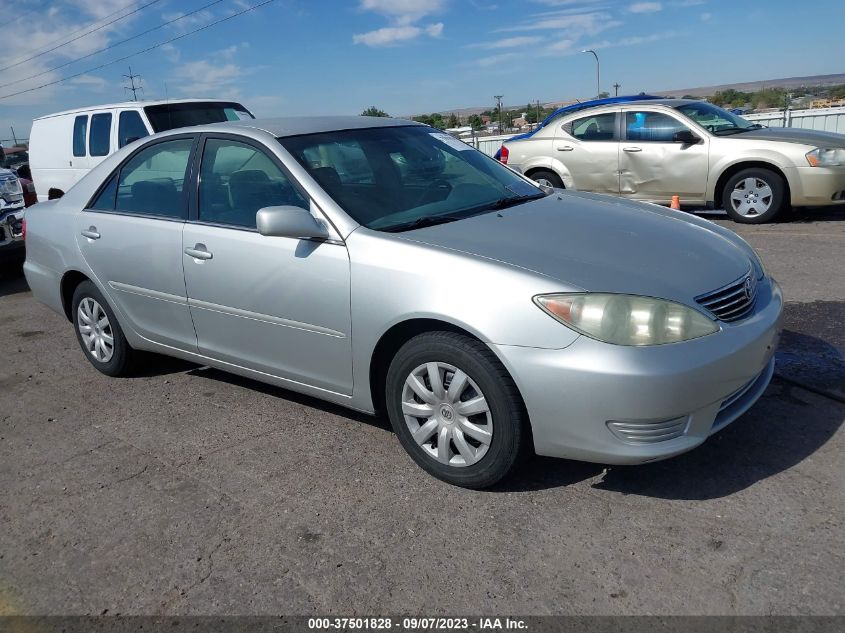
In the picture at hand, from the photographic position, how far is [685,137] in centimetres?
936

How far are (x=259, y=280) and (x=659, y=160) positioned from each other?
7.17m

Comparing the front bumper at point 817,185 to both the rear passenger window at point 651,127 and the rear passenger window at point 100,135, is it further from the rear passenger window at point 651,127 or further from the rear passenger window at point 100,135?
the rear passenger window at point 100,135

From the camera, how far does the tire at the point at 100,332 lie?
4.87m

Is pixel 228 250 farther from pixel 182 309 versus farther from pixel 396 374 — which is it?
pixel 396 374

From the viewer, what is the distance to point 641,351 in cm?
278

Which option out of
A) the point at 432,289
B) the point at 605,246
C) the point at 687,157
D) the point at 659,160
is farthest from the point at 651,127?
the point at 432,289

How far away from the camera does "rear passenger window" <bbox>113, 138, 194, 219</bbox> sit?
4305 mm

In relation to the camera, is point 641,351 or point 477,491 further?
point 477,491

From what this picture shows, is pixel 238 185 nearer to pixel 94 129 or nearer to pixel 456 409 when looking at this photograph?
pixel 456 409

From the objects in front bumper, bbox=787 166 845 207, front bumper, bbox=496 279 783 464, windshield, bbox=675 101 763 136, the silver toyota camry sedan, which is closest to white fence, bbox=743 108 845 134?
windshield, bbox=675 101 763 136

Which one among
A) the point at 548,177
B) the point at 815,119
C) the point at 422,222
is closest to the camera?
the point at 422,222

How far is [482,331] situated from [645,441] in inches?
29.8

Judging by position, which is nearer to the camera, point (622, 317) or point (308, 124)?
point (622, 317)

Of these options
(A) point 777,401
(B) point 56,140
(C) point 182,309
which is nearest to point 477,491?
(A) point 777,401
